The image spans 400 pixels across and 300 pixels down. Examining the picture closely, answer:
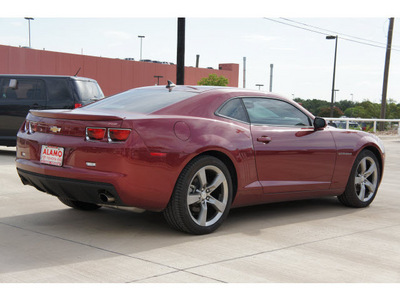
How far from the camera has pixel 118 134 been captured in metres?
5.00

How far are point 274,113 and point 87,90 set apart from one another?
25.8ft

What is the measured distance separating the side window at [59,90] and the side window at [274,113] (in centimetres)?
738

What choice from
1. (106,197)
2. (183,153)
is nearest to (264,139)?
(183,153)

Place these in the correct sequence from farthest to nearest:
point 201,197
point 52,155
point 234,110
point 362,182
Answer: point 362,182 → point 234,110 → point 201,197 → point 52,155

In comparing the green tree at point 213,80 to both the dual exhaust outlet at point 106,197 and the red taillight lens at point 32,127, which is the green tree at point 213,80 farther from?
the dual exhaust outlet at point 106,197

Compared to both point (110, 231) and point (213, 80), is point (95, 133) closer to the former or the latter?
point (110, 231)

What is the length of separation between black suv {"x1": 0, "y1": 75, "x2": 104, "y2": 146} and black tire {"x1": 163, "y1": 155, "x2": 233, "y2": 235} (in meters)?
7.97

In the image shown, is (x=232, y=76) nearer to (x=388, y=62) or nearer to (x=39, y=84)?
(x=388, y=62)

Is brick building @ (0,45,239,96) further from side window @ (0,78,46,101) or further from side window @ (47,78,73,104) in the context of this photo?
side window @ (47,78,73,104)
